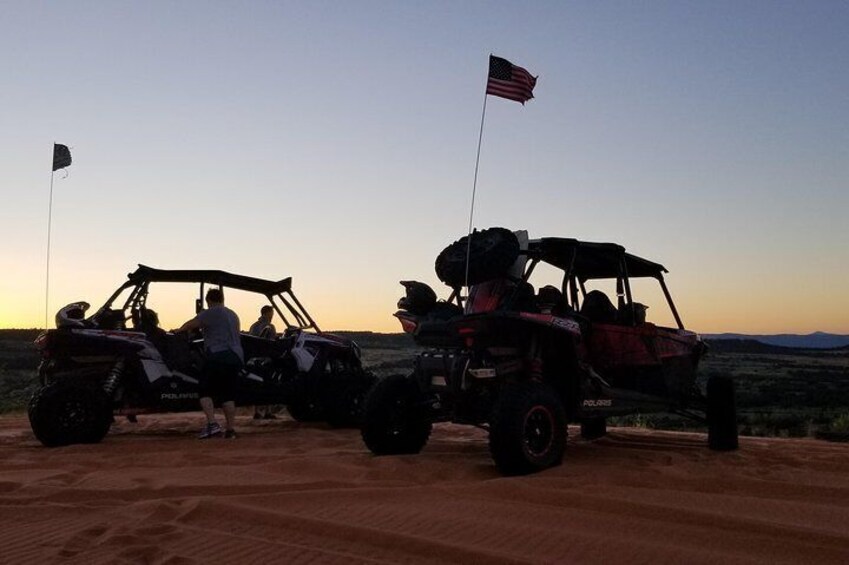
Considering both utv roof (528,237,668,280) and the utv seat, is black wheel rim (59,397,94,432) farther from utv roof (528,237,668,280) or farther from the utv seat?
the utv seat

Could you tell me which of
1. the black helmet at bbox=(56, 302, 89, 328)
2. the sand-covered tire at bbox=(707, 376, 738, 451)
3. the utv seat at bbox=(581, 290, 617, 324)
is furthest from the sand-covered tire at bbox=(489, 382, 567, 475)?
the black helmet at bbox=(56, 302, 89, 328)

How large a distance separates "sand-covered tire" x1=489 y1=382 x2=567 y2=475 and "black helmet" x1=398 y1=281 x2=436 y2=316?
4.47 ft

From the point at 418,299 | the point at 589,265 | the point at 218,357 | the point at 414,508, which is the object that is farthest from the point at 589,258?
the point at 414,508

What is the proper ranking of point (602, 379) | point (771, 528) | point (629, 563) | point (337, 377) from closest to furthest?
point (629, 563) → point (771, 528) → point (602, 379) → point (337, 377)

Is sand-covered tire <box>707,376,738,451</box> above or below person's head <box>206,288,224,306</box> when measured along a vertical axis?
below

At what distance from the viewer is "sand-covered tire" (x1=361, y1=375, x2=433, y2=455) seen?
25.1 feet

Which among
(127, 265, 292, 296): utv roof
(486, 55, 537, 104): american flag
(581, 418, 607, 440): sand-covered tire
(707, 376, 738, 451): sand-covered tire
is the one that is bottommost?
(581, 418, 607, 440): sand-covered tire

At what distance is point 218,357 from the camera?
9453 mm

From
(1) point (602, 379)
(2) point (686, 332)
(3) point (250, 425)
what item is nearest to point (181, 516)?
(1) point (602, 379)

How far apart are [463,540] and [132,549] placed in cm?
161

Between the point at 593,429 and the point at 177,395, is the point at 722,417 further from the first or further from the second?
the point at 177,395

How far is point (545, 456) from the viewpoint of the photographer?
6727 millimetres

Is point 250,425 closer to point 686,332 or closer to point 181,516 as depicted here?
point 686,332

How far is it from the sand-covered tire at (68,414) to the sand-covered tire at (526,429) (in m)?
4.83
